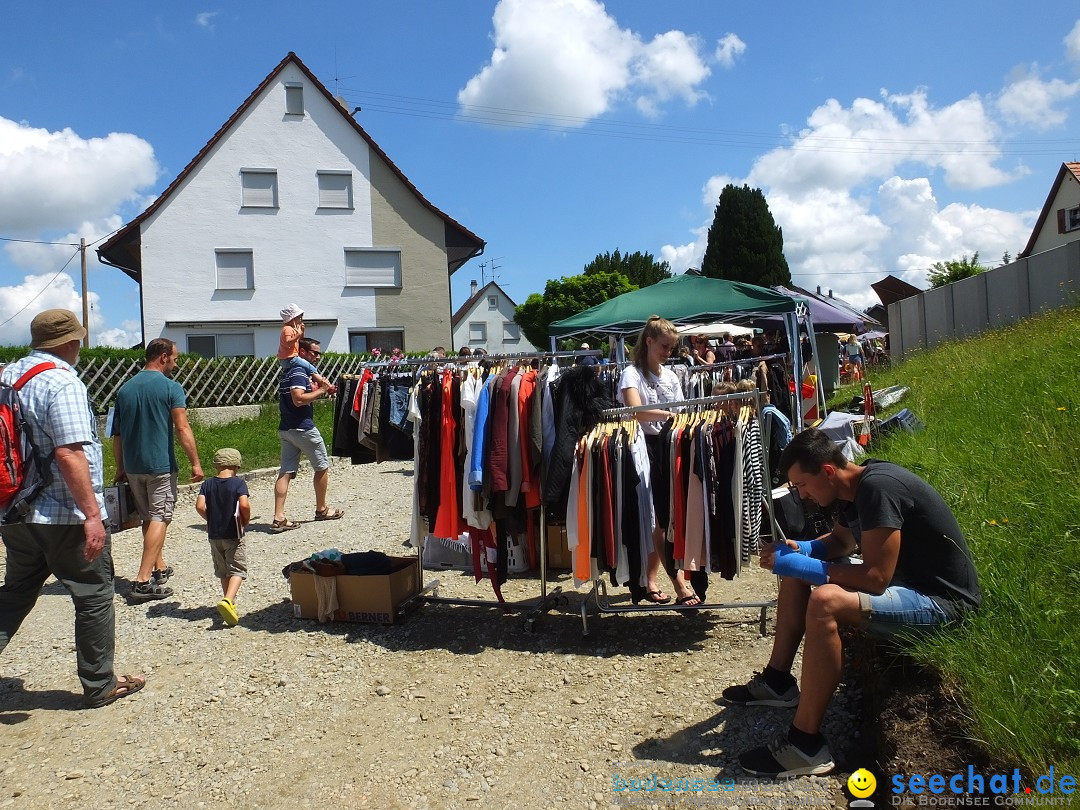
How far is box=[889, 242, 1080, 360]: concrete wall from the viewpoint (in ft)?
41.8

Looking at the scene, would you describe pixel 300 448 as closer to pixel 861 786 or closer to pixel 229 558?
pixel 229 558

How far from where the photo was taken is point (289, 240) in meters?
27.0

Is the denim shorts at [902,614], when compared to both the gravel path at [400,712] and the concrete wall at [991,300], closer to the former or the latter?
the gravel path at [400,712]

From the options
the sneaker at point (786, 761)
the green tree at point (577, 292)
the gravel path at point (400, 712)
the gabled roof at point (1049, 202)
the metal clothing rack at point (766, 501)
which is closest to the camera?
the sneaker at point (786, 761)

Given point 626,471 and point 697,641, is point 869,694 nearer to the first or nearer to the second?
point 697,641

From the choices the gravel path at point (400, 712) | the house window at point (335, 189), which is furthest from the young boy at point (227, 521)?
the house window at point (335, 189)

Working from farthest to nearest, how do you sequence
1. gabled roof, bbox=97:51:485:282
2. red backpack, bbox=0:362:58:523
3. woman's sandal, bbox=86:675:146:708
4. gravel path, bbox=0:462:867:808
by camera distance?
gabled roof, bbox=97:51:485:282 < woman's sandal, bbox=86:675:146:708 < red backpack, bbox=0:362:58:523 < gravel path, bbox=0:462:867:808

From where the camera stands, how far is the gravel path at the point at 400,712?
3438mm

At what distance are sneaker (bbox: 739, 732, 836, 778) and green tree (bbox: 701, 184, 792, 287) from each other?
4369 centimetres

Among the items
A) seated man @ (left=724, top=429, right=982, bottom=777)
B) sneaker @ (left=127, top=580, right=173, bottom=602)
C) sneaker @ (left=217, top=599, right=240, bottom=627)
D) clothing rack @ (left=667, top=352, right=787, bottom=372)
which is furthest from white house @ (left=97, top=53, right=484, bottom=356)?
seated man @ (left=724, top=429, right=982, bottom=777)

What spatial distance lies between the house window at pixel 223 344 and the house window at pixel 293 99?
809 centimetres

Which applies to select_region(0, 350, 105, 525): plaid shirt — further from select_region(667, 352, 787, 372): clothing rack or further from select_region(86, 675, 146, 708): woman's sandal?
select_region(667, 352, 787, 372): clothing rack

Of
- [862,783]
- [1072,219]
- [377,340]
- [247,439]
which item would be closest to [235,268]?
[377,340]

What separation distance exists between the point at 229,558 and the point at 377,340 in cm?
2294
